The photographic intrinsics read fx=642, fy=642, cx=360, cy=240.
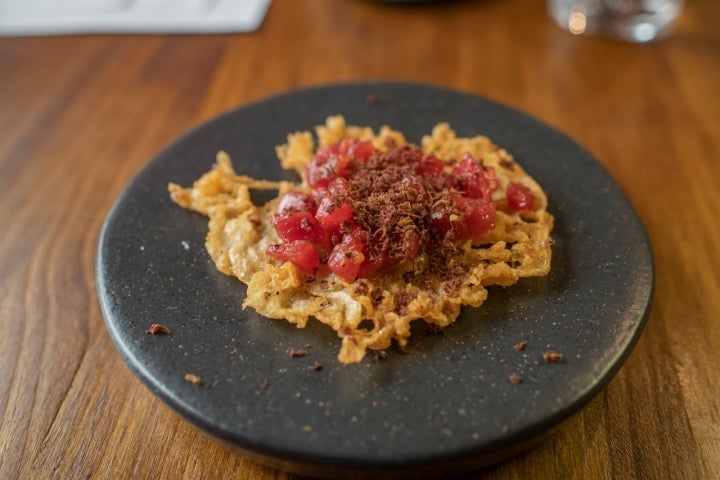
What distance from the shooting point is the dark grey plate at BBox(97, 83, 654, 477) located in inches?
57.4

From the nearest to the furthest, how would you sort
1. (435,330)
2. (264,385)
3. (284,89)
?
(264,385) → (435,330) → (284,89)

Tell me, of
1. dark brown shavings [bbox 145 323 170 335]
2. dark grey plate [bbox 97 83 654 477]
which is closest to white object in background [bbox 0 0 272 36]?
dark grey plate [bbox 97 83 654 477]

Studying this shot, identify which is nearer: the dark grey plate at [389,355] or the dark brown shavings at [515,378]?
the dark grey plate at [389,355]

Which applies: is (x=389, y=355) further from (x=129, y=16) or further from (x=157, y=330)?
(x=129, y=16)

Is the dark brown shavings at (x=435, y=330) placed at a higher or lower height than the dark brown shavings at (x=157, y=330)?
higher

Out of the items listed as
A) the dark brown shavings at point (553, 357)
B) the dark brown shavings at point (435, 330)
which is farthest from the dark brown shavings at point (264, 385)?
the dark brown shavings at point (553, 357)

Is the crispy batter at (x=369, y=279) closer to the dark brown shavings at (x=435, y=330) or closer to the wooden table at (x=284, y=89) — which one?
the dark brown shavings at (x=435, y=330)

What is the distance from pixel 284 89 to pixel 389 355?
193cm

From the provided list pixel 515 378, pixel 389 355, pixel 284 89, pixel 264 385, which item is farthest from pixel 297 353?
pixel 284 89

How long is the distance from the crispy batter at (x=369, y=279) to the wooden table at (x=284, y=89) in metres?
0.43

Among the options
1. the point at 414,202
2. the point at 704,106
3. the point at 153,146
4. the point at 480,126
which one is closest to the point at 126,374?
the point at 414,202

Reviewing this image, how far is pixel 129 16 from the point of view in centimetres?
363

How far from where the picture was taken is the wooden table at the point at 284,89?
68.4 inches

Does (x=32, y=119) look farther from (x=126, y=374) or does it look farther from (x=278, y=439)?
(x=278, y=439)
